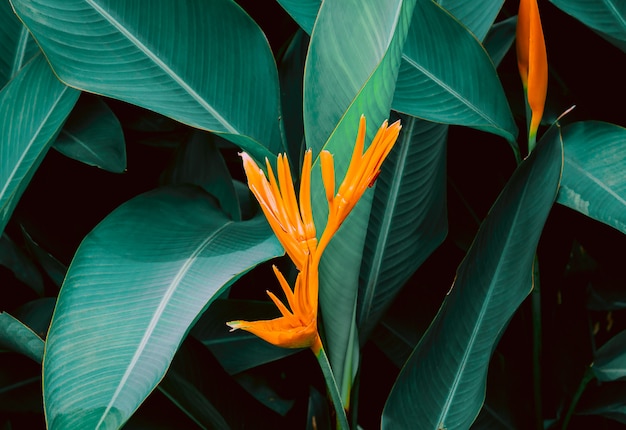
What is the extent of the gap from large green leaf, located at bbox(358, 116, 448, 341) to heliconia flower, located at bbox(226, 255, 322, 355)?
1.06ft

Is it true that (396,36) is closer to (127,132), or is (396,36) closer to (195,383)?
(195,383)

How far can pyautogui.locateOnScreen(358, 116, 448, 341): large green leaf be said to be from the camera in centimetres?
75

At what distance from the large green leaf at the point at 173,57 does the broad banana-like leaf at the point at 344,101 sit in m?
0.09

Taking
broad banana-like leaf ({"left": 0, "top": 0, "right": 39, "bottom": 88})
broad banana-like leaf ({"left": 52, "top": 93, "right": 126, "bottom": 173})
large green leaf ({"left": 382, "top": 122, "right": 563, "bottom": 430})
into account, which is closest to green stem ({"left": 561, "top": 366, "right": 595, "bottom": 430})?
large green leaf ({"left": 382, "top": 122, "right": 563, "bottom": 430})

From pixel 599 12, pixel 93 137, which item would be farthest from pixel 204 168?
pixel 599 12

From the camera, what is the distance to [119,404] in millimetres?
521

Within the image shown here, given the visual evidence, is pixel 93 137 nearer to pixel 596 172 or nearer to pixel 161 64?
pixel 161 64

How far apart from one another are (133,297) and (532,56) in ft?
1.40

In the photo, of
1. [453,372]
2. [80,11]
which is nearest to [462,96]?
[453,372]

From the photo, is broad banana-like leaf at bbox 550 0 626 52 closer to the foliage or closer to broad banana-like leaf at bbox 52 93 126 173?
the foliage

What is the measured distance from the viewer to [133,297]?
1.98 ft

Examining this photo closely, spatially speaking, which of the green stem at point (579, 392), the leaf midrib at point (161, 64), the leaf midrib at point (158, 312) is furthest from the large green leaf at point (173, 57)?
the green stem at point (579, 392)

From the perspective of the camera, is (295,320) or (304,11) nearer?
(295,320)

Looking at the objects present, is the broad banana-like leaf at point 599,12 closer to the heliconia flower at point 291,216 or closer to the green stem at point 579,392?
the green stem at point 579,392
